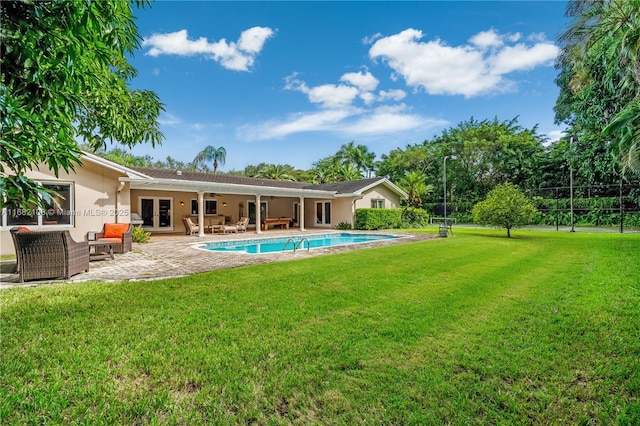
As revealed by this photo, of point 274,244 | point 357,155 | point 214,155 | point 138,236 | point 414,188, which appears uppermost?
point 214,155

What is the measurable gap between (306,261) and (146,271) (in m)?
4.20

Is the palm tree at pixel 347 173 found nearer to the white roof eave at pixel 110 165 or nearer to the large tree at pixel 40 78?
the white roof eave at pixel 110 165

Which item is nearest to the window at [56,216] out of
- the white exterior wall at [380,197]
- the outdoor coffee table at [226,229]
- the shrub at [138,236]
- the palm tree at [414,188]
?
the shrub at [138,236]

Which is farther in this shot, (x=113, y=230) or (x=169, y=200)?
(x=169, y=200)

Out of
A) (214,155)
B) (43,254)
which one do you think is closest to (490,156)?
(43,254)

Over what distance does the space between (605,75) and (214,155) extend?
152 ft

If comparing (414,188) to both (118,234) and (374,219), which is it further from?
(118,234)

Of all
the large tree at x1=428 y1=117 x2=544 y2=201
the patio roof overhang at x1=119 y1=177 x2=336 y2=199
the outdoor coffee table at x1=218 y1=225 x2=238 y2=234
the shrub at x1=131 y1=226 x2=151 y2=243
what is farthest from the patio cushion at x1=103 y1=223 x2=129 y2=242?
the large tree at x1=428 y1=117 x2=544 y2=201

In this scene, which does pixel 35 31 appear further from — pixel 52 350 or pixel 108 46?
pixel 52 350

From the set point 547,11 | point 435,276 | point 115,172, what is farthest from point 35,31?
point 547,11

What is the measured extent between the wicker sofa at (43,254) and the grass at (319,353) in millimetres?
929

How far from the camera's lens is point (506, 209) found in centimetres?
1653

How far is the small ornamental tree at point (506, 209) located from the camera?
16.4 metres

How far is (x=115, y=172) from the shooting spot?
1277 centimetres
